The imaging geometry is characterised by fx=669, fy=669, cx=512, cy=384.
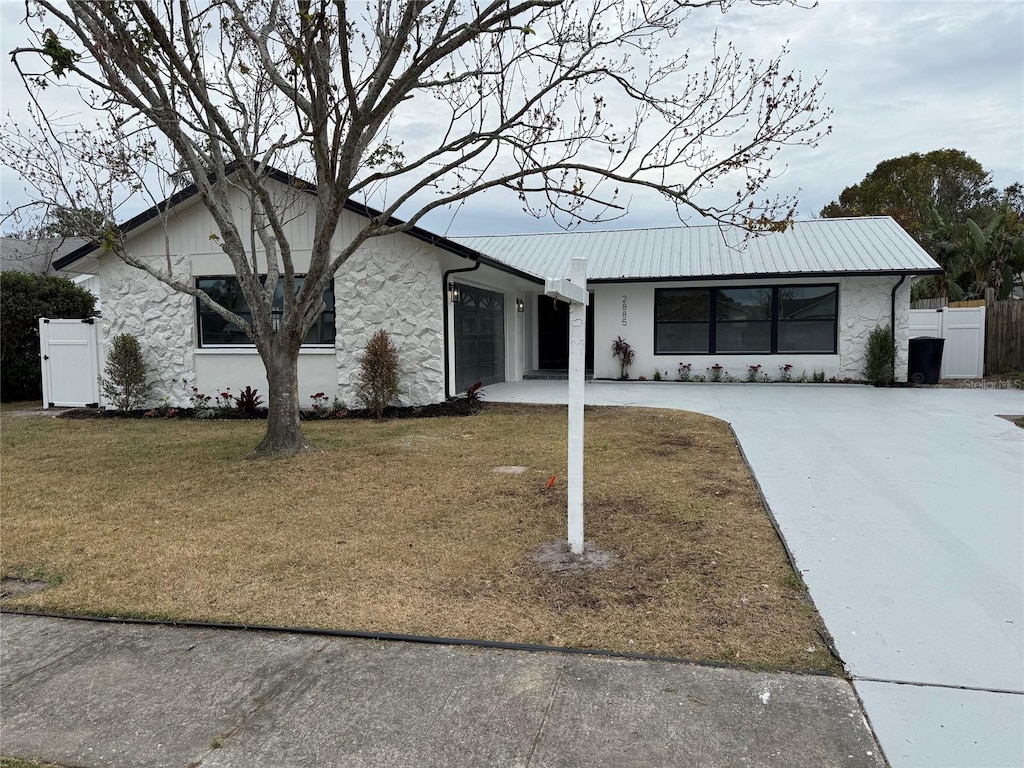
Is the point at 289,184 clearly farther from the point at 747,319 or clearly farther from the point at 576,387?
the point at 747,319

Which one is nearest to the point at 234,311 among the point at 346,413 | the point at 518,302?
the point at 346,413

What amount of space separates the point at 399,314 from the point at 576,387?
7883 millimetres

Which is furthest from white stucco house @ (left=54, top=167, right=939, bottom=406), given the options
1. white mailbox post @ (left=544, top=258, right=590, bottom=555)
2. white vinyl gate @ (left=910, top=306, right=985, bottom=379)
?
white mailbox post @ (left=544, top=258, right=590, bottom=555)

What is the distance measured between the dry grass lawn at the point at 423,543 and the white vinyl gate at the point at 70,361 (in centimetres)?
498

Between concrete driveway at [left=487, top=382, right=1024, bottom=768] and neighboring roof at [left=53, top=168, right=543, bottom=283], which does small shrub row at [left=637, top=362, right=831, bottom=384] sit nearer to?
concrete driveway at [left=487, top=382, right=1024, bottom=768]

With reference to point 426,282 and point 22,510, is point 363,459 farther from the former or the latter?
point 426,282

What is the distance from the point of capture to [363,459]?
302 inches

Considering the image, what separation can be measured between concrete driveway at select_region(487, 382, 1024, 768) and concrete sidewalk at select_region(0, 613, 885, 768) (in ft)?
1.13

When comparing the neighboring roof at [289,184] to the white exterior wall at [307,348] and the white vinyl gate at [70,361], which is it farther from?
the white vinyl gate at [70,361]

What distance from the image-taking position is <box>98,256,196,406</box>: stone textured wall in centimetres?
1241

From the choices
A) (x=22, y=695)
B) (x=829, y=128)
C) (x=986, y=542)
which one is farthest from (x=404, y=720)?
(x=829, y=128)

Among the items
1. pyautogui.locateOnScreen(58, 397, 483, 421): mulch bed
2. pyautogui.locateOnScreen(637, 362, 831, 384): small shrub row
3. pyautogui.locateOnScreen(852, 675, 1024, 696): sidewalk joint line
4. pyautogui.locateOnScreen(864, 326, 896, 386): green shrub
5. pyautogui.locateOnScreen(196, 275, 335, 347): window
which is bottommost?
pyautogui.locateOnScreen(852, 675, 1024, 696): sidewalk joint line

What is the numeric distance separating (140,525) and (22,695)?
8.33 ft

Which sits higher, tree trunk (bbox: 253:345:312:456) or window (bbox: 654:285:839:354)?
window (bbox: 654:285:839:354)
